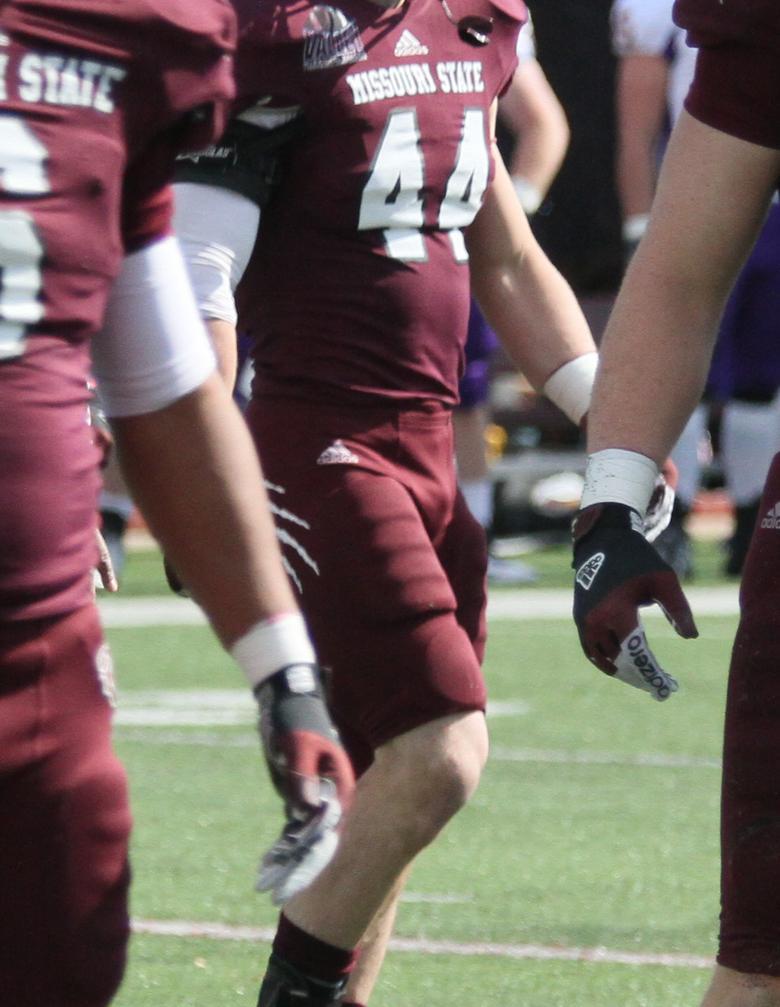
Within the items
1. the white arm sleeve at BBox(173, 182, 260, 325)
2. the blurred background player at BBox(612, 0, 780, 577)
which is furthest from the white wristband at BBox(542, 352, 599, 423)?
the blurred background player at BBox(612, 0, 780, 577)

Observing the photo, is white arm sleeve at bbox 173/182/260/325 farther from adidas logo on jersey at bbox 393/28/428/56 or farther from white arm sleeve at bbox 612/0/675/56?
white arm sleeve at bbox 612/0/675/56

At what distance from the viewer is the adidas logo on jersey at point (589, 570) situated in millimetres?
2580

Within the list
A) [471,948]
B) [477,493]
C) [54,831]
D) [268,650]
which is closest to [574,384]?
[471,948]

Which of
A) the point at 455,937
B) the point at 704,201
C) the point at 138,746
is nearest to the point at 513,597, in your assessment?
the point at 138,746

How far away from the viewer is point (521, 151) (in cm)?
741

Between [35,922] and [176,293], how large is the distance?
24.2 inches

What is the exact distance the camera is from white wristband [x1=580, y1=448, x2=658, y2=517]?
265 centimetres

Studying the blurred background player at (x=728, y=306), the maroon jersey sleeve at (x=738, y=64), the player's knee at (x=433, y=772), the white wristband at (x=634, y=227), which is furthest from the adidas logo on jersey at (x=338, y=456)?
the white wristband at (x=634, y=227)

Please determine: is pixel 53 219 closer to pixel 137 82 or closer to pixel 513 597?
pixel 137 82

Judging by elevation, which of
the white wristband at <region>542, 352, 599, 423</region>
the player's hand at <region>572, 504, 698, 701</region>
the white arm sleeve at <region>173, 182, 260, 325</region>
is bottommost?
the white wristband at <region>542, 352, 599, 423</region>

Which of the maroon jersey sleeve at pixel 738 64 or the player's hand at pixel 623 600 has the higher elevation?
the maroon jersey sleeve at pixel 738 64

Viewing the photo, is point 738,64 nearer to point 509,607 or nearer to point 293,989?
point 293,989

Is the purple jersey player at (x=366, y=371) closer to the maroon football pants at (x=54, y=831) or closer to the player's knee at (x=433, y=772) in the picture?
the player's knee at (x=433, y=772)

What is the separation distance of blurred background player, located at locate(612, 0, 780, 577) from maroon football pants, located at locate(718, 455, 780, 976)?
18.6 feet
